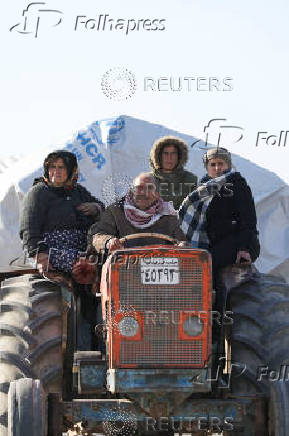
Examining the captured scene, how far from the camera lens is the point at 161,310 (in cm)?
707

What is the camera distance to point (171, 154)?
9.45 metres

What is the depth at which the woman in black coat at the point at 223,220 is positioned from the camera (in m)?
8.04

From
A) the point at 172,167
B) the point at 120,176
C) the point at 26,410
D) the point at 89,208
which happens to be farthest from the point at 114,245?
the point at 120,176

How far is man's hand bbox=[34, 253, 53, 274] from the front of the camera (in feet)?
26.2

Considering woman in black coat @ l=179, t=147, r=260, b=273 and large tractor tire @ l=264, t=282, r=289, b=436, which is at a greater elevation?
woman in black coat @ l=179, t=147, r=260, b=273

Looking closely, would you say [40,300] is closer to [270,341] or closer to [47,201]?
[47,201]

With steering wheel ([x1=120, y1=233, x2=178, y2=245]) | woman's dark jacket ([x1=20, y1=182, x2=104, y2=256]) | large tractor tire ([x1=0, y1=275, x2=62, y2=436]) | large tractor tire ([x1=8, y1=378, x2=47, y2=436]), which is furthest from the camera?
woman's dark jacket ([x1=20, y1=182, x2=104, y2=256])

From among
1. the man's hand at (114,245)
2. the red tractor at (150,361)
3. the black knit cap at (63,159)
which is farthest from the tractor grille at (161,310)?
the black knit cap at (63,159)

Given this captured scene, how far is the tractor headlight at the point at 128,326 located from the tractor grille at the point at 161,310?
53mm

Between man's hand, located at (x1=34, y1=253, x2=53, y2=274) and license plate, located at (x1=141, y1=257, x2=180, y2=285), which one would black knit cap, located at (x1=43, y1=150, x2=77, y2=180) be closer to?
man's hand, located at (x1=34, y1=253, x2=53, y2=274)

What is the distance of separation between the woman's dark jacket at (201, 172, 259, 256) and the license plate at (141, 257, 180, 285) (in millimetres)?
1171

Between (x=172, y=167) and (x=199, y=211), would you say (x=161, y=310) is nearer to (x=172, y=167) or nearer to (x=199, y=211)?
(x=199, y=211)

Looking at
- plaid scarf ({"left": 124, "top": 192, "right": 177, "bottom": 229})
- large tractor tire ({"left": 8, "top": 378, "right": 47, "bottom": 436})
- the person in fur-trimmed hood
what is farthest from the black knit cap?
large tractor tire ({"left": 8, "top": 378, "right": 47, "bottom": 436})

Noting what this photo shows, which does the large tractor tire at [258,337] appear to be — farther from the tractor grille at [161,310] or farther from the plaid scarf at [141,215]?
the plaid scarf at [141,215]
